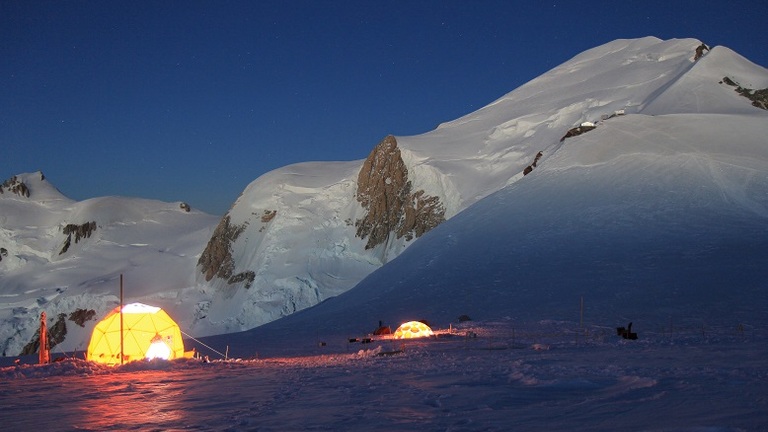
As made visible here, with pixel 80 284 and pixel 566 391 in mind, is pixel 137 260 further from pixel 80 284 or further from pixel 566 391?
pixel 566 391

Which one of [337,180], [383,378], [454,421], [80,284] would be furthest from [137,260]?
[454,421]

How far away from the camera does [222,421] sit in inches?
470

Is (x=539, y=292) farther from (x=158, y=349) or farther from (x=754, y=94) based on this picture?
(x=754, y=94)

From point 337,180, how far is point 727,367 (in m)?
77.1

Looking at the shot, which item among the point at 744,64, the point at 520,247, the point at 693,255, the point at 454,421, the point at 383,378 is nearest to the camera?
the point at 454,421

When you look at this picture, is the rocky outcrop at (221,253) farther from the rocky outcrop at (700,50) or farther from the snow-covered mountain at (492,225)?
the rocky outcrop at (700,50)

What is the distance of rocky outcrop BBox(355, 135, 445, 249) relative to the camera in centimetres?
8038

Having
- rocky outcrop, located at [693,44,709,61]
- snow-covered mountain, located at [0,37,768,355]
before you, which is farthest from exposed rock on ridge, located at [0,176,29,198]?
rocky outcrop, located at [693,44,709,61]

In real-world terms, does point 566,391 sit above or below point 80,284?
below

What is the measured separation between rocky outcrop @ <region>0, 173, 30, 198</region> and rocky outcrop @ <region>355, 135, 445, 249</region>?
7013 centimetres

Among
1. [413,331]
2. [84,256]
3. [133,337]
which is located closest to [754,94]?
[413,331]

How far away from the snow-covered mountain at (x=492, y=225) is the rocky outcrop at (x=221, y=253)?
221 mm

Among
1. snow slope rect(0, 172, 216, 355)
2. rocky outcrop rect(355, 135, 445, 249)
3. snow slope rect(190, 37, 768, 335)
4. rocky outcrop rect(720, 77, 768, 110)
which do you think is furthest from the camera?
snow slope rect(0, 172, 216, 355)

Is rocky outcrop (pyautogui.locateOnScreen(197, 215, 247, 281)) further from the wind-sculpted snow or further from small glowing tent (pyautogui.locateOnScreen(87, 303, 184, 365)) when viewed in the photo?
the wind-sculpted snow
